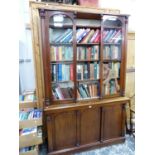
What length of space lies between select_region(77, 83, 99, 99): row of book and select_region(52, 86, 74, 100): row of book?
5.0 inches

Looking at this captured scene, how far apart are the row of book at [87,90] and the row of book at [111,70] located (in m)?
0.23

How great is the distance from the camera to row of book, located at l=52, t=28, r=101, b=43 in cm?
201

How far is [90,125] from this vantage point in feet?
7.11

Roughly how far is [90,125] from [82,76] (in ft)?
2.52

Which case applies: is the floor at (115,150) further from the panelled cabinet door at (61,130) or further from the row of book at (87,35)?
the row of book at (87,35)

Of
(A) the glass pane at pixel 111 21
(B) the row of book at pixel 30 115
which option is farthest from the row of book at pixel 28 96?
(A) the glass pane at pixel 111 21

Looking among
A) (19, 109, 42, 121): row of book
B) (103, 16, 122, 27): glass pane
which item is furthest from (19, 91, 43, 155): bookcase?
(103, 16, 122, 27): glass pane

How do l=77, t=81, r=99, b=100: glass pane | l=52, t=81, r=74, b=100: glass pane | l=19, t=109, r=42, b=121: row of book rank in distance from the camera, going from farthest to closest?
l=77, t=81, r=99, b=100: glass pane, l=52, t=81, r=74, b=100: glass pane, l=19, t=109, r=42, b=121: row of book

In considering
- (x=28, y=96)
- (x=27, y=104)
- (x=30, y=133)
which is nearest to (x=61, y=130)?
(x=30, y=133)

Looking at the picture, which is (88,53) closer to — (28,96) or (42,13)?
(42,13)

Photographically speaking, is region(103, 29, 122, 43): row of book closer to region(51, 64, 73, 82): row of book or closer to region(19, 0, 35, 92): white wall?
region(51, 64, 73, 82): row of book

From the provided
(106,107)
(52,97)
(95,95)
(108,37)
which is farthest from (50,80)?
(108,37)
